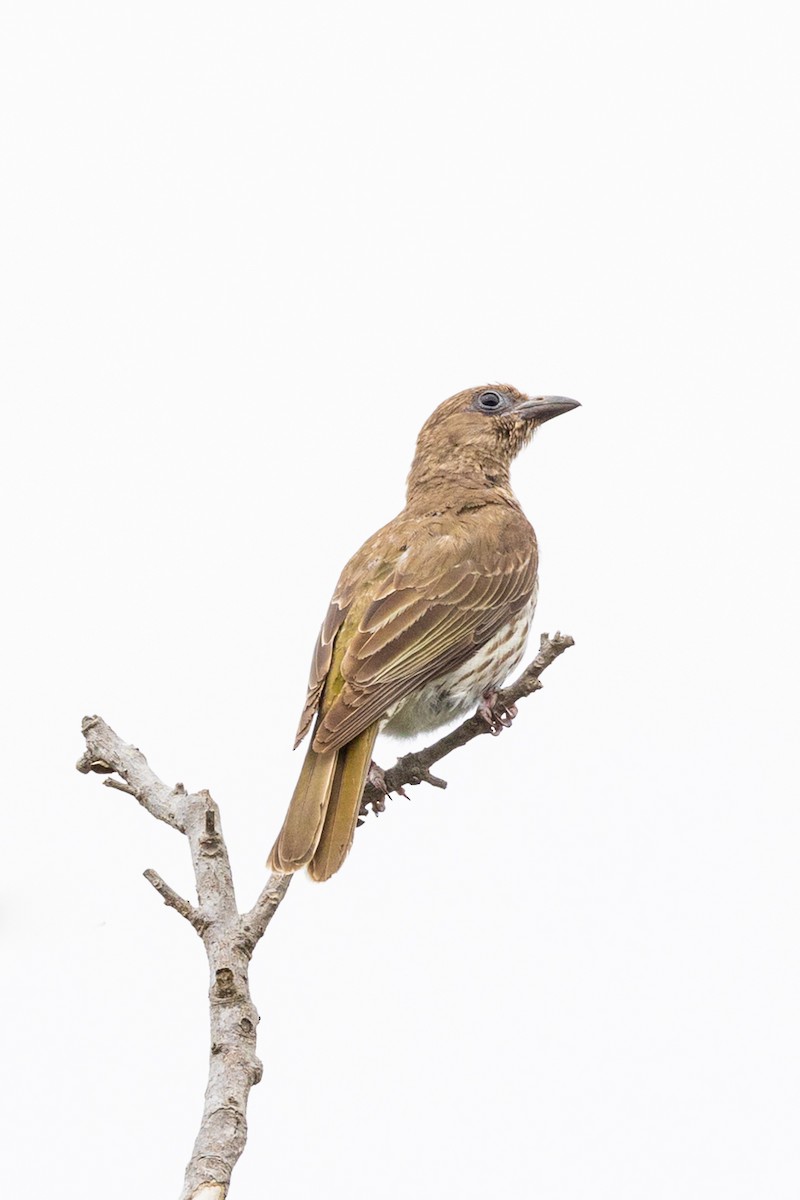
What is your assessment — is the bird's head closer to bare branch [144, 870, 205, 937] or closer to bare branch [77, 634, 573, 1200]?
bare branch [77, 634, 573, 1200]

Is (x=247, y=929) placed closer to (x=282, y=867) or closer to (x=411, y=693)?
(x=282, y=867)

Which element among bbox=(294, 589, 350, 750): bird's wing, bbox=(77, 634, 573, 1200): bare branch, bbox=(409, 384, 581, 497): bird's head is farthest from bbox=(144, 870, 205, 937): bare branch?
bbox=(409, 384, 581, 497): bird's head

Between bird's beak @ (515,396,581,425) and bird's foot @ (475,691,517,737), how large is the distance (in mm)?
2421

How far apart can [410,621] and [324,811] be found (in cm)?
111

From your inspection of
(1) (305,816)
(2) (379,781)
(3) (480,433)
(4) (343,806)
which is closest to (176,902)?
(1) (305,816)

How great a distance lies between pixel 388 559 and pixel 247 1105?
3.11m

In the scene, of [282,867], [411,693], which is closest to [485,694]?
[411,693]

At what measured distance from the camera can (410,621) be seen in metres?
6.26

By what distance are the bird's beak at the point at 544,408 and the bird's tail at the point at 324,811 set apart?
281 centimetres

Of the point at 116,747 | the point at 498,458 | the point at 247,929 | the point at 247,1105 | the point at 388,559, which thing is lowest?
the point at 247,1105

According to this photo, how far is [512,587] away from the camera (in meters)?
6.84

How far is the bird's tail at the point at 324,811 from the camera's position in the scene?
5203 millimetres

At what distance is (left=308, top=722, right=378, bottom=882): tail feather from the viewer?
525 centimetres

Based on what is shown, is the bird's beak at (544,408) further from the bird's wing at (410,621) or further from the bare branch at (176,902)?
the bare branch at (176,902)
